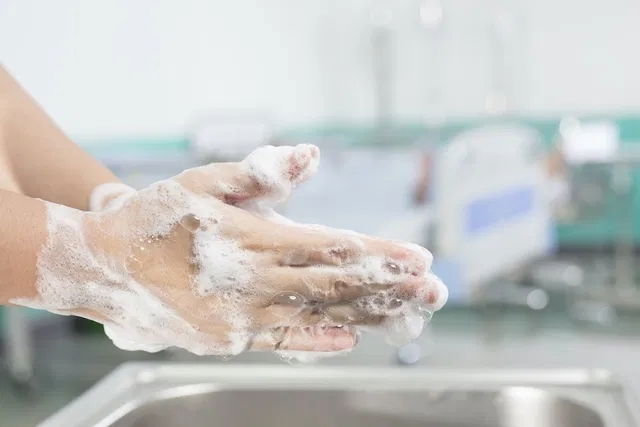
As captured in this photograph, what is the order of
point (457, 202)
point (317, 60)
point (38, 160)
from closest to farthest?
point (38, 160) < point (457, 202) < point (317, 60)

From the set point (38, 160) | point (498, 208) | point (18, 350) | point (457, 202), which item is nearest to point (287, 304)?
point (38, 160)

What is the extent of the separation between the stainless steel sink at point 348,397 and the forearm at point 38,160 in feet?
0.83

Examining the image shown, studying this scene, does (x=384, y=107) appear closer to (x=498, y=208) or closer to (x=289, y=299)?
(x=498, y=208)

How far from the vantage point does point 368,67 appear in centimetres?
313

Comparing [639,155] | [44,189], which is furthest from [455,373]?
[639,155]

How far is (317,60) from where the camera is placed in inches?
125

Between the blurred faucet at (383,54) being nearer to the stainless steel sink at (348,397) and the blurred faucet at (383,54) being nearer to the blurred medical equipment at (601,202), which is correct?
the blurred medical equipment at (601,202)

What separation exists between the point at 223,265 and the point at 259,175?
7cm

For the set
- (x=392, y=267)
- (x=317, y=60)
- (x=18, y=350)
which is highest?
(x=317, y=60)

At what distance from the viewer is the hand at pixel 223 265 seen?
0.60 meters

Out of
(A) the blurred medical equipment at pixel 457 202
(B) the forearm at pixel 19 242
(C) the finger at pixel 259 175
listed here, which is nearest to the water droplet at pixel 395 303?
(C) the finger at pixel 259 175

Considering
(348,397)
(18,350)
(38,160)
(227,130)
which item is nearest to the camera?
(38,160)

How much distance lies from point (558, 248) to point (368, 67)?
3.21ft

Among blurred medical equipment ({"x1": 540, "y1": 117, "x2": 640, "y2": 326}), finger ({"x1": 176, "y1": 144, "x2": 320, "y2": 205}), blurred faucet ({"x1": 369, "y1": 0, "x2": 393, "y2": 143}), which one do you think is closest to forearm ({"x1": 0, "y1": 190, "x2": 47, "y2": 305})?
finger ({"x1": 176, "y1": 144, "x2": 320, "y2": 205})
